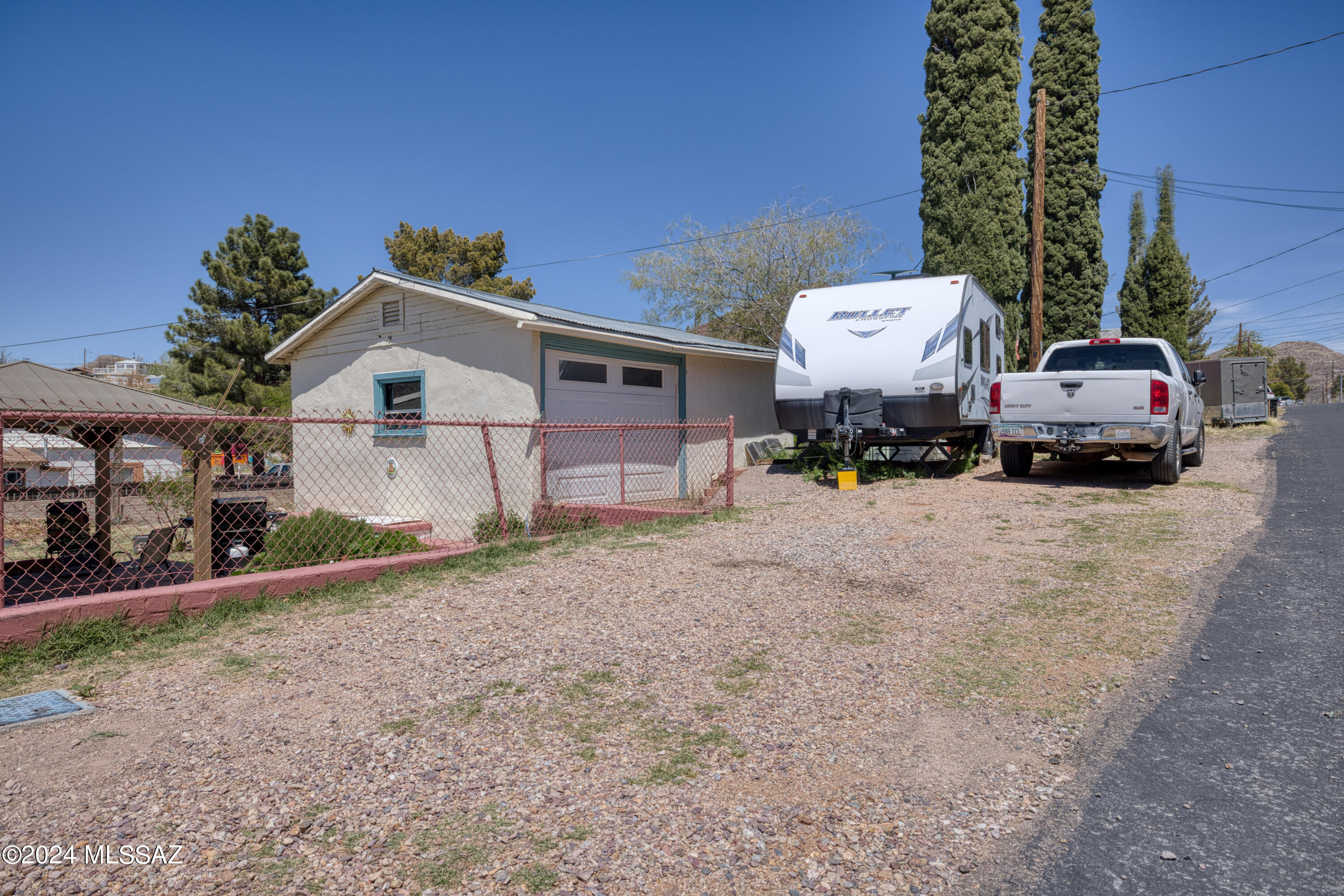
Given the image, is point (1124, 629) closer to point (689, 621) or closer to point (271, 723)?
point (689, 621)

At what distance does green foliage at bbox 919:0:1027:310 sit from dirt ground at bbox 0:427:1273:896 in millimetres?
14106

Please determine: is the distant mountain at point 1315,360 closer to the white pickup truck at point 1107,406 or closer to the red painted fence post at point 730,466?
the white pickup truck at point 1107,406

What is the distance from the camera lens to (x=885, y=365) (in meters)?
10.5

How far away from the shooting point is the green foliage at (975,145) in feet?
59.2

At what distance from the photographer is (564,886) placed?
2.12 metres

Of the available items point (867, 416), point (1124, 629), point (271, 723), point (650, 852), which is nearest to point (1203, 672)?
point (1124, 629)

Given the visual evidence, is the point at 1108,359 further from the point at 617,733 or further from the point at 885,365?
the point at 617,733

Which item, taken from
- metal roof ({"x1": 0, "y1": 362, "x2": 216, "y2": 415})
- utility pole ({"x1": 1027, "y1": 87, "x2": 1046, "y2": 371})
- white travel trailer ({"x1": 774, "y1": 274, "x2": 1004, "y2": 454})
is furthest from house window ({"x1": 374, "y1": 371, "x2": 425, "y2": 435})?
utility pole ({"x1": 1027, "y1": 87, "x2": 1046, "y2": 371})

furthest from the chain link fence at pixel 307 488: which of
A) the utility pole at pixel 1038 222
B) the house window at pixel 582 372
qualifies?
the utility pole at pixel 1038 222

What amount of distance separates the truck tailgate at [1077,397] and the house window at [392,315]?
8.96 metres

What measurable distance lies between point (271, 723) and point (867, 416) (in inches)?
343

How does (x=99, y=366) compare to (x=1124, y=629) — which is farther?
(x=99, y=366)

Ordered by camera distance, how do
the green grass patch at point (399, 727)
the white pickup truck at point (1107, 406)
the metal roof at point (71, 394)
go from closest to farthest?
the green grass patch at point (399, 727)
the metal roof at point (71, 394)
the white pickup truck at point (1107, 406)

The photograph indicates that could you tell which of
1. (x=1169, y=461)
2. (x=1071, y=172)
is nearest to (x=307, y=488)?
(x=1169, y=461)
